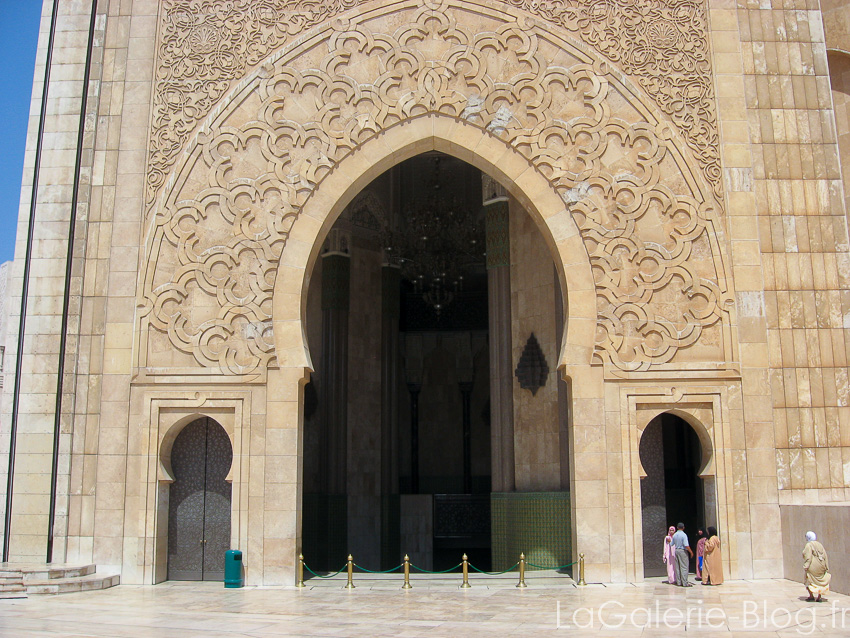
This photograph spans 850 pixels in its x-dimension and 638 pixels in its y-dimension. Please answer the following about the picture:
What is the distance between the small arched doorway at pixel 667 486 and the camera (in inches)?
379

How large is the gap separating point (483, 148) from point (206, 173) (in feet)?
10.6

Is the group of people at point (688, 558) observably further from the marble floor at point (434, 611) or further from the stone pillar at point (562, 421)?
the stone pillar at point (562, 421)

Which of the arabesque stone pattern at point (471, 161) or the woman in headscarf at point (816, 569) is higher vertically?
the arabesque stone pattern at point (471, 161)

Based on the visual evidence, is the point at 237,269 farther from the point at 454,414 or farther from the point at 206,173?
the point at 454,414

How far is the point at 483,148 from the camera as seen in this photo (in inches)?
387

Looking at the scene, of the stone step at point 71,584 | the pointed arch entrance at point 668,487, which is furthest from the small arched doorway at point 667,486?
the stone step at point 71,584

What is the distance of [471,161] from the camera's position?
1002cm

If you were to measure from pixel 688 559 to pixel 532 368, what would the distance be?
3.54 meters

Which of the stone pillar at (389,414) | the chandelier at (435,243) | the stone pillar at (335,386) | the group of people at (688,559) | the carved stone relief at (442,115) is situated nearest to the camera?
the group of people at (688,559)

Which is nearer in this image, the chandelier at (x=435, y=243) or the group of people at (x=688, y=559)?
the group of people at (x=688, y=559)

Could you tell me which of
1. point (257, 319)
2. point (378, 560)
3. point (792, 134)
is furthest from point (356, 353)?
point (792, 134)

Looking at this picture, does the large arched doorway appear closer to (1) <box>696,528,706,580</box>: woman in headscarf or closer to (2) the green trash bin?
(1) <box>696,528,706,580</box>: woman in headscarf

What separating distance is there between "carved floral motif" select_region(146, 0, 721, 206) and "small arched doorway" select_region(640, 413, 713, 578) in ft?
10.6

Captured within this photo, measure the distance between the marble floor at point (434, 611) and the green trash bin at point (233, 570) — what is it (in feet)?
0.38
